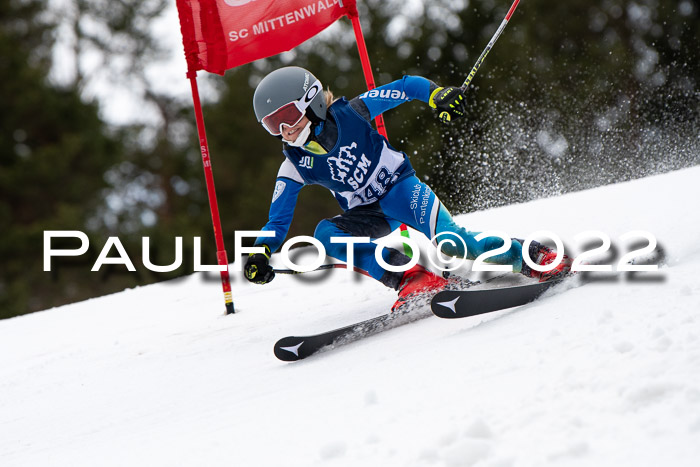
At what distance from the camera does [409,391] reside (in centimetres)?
209

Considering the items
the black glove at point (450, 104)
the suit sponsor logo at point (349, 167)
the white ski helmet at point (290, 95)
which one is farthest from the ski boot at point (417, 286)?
the white ski helmet at point (290, 95)

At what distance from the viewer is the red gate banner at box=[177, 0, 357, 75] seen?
5.05 m

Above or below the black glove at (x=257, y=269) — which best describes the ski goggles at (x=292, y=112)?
above

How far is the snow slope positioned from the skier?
46cm

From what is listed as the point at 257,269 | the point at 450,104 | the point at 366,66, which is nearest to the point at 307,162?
the point at 257,269

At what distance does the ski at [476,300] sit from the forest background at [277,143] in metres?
8.38

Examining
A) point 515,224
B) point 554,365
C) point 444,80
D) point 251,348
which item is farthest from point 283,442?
point 444,80

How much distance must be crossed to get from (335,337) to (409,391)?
1070mm

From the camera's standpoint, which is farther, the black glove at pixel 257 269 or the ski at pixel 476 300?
the black glove at pixel 257 269

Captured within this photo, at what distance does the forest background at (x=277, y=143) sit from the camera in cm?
1432

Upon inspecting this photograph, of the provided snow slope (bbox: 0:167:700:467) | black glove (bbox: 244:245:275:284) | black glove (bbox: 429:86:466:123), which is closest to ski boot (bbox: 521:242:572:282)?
snow slope (bbox: 0:167:700:467)

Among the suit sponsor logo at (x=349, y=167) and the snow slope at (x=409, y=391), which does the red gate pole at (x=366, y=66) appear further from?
the suit sponsor logo at (x=349, y=167)

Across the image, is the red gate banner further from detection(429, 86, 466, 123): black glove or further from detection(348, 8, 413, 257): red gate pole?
detection(429, 86, 466, 123): black glove

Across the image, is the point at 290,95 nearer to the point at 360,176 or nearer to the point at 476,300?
the point at 360,176
